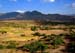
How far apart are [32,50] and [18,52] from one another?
1580mm

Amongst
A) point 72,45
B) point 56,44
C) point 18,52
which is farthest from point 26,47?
point 72,45

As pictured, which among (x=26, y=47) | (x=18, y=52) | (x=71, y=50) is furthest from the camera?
(x=26, y=47)

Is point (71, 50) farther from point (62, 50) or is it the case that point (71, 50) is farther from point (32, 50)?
point (32, 50)

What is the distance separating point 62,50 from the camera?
23062 millimetres

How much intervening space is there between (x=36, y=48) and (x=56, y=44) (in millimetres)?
3120

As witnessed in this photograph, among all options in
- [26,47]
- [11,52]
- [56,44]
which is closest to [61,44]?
[56,44]

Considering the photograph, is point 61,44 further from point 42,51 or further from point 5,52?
point 5,52

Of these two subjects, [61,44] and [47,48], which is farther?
[61,44]

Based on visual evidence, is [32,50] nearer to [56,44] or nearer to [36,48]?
[36,48]

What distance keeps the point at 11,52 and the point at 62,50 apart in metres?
5.46

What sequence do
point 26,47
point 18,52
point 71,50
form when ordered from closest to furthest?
point 71,50 < point 18,52 < point 26,47

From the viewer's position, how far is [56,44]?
2564cm

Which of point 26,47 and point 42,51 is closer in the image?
point 42,51

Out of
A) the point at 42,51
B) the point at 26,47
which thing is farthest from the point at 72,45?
the point at 26,47
